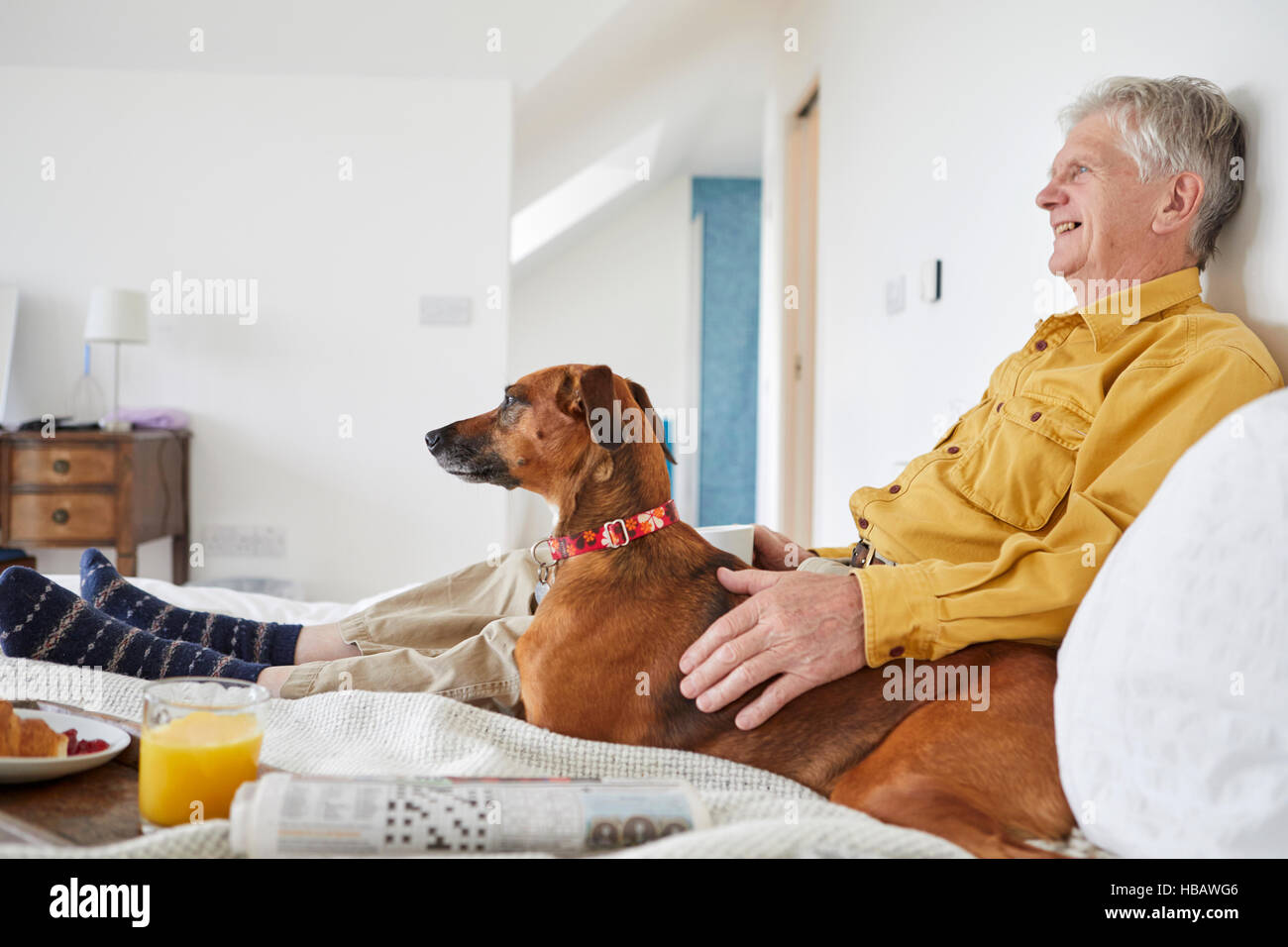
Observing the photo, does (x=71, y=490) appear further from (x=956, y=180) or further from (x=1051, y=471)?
(x=1051, y=471)

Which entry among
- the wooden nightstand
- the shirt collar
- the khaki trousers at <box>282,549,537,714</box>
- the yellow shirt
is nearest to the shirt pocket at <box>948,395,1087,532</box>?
the yellow shirt

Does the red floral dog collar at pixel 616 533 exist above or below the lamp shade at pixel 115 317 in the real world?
below

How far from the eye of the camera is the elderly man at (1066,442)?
103 centimetres

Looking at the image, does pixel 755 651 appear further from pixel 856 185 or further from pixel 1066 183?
pixel 856 185

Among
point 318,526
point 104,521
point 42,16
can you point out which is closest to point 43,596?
point 104,521

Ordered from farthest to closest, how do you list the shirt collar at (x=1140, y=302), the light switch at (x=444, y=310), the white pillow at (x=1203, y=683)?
the light switch at (x=444, y=310) < the shirt collar at (x=1140, y=302) < the white pillow at (x=1203, y=683)

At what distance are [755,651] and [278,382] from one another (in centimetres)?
326

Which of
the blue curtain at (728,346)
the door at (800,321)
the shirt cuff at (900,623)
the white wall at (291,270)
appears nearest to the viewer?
the shirt cuff at (900,623)

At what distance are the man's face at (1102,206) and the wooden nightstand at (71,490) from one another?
3.06 m

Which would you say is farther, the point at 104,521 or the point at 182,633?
the point at 104,521

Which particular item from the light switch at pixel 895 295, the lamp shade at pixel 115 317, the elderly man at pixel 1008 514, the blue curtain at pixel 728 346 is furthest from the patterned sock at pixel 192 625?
the blue curtain at pixel 728 346

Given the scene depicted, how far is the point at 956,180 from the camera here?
7.70 ft

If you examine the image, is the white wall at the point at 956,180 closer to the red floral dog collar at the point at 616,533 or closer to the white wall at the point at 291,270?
the red floral dog collar at the point at 616,533
